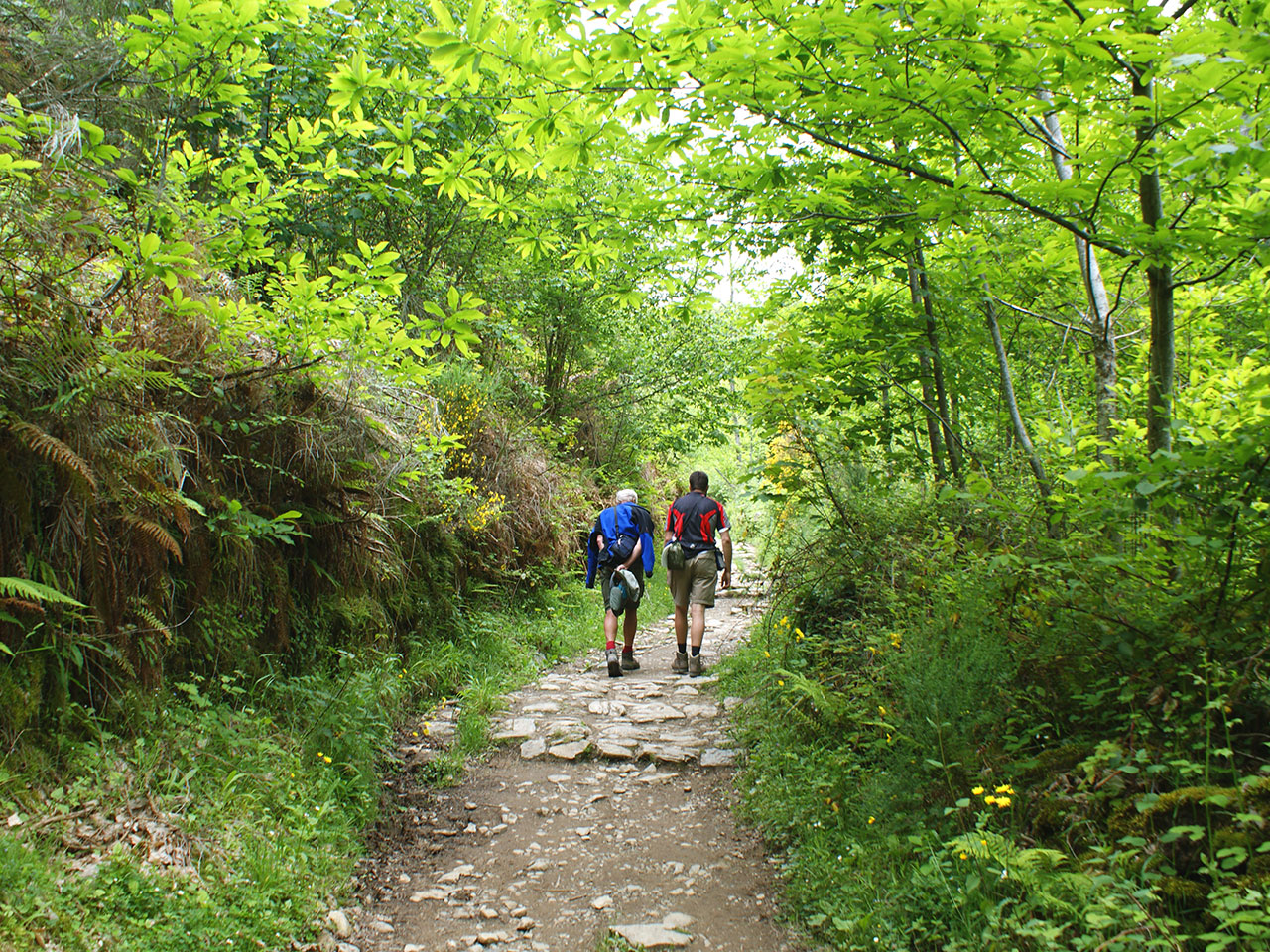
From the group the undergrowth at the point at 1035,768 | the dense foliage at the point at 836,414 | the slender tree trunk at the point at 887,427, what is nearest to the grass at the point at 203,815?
the dense foliage at the point at 836,414

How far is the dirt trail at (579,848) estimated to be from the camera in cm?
358

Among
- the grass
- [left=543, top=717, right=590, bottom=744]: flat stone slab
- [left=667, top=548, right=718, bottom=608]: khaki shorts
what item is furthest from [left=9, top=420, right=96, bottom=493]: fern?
[left=667, top=548, right=718, bottom=608]: khaki shorts

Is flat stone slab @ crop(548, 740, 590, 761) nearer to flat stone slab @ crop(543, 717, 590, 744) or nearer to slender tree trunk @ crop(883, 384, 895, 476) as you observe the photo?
flat stone slab @ crop(543, 717, 590, 744)

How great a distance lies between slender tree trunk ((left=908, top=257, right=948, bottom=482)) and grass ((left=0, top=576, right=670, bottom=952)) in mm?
4845

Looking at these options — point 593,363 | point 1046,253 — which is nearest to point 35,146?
point 1046,253

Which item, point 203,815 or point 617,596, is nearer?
point 203,815

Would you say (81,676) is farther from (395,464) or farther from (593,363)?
(593,363)

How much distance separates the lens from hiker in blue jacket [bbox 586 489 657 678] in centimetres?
809

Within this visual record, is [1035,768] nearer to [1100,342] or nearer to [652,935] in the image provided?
[652,935]

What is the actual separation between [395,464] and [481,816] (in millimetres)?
3003

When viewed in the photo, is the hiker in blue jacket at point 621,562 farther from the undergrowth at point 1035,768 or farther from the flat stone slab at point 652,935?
the flat stone slab at point 652,935

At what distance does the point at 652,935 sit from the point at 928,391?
18.3ft

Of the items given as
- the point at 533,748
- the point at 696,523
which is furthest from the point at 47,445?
the point at 696,523

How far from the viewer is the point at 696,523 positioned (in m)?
8.14
